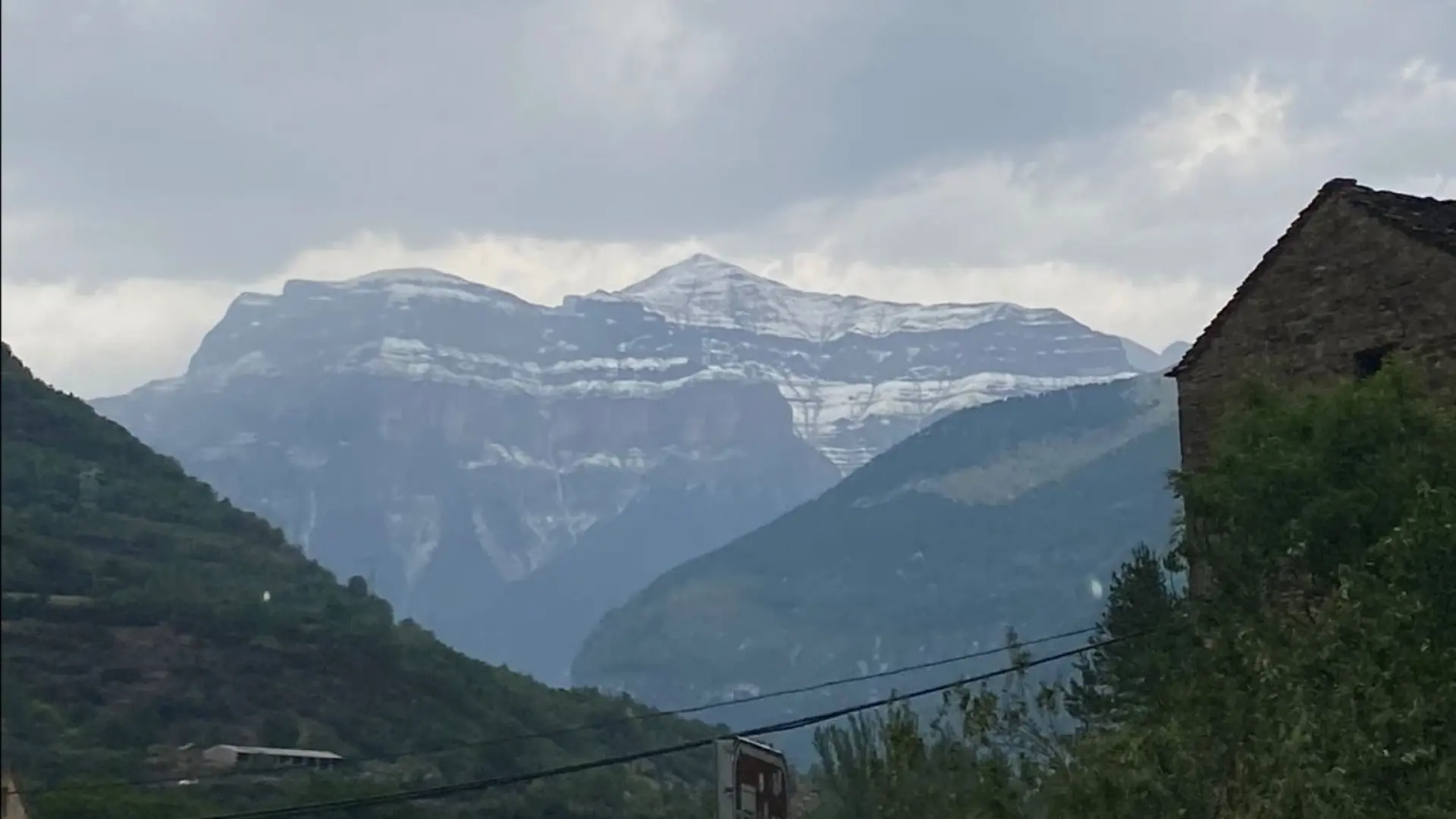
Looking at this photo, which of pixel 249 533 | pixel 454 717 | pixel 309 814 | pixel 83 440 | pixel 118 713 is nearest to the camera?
pixel 83 440

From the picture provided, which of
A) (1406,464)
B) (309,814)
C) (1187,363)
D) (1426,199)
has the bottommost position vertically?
(309,814)

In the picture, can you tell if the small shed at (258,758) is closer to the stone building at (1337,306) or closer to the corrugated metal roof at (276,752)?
the corrugated metal roof at (276,752)

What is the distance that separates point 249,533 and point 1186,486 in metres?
75.5

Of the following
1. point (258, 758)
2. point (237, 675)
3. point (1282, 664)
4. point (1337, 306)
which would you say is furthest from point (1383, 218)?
point (237, 675)

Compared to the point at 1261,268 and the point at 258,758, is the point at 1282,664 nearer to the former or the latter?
the point at 1261,268

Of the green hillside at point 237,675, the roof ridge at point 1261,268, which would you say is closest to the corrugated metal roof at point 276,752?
the green hillside at point 237,675

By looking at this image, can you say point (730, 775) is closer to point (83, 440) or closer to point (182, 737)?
point (83, 440)

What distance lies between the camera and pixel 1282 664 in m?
19.3

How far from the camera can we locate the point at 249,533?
93.0 meters

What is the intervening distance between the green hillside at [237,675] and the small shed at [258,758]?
1.20 m

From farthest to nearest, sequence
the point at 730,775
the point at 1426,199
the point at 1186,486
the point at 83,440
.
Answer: the point at 83,440 < the point at 1426,199 < the point at 1186,486 < the point at 730,775

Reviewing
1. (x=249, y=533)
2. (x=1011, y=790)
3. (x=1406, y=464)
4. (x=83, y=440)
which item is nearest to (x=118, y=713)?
(x=83, y=440)

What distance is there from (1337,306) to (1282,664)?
10423mm

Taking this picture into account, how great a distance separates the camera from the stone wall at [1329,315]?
26938mm
